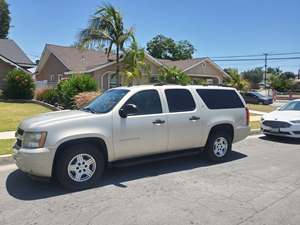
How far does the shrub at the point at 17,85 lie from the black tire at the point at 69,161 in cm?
1940

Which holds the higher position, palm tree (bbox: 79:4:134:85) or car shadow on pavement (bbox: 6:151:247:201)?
palm tree (bbox: 79:4:134:85)

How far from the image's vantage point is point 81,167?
5941 mm

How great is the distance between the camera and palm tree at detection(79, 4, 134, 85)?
839 inches

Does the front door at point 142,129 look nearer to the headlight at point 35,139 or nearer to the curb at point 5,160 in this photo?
the headlight at point 35,139

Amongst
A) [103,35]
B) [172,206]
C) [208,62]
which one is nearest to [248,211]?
[172,206]

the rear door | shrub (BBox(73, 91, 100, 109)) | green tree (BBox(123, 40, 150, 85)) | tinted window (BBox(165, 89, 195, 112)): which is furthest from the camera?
green tree (BBox(123, 40, 150, 85))

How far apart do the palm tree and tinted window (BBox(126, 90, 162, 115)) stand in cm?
1510

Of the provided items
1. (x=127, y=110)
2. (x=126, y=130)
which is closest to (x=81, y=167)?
(x=126, y=130)

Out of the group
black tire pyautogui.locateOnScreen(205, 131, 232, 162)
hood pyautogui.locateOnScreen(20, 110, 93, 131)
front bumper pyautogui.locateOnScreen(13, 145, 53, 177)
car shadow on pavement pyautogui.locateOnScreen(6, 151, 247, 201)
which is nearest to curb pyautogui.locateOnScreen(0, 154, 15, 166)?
car shadow on pavement pyautogui.locateOnScreen(6, 151, 247, 201)

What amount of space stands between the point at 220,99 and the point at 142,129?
2565mm

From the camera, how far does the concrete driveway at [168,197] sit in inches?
184

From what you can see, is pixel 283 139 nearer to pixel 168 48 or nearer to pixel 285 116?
pixel 285 116

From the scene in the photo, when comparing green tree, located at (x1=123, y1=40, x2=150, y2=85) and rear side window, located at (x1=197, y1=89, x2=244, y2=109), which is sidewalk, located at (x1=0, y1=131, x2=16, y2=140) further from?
green tree, located at (x1=123, y1=40, x2=150, y2=85)

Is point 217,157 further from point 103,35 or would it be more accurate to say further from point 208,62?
point 208,62
